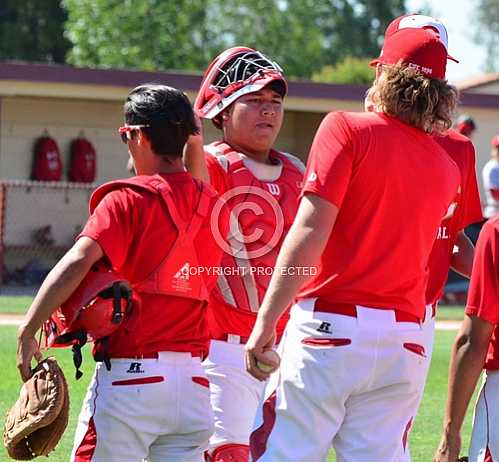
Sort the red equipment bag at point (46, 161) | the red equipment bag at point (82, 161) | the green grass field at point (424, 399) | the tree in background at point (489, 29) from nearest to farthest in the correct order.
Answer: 1. the green grass field at point (424, 399)
2. the red equipment bag at point (46, 161)
3. the red equipment bag at point (82, 161)
4. the tree in background at point (489, 29)

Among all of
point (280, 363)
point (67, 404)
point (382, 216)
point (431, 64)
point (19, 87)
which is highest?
point (431, 64)

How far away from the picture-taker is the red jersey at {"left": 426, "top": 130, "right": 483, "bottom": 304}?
581 centimetres

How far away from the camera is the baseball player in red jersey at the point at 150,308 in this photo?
4.52m

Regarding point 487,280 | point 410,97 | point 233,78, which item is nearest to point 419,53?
point 410,97

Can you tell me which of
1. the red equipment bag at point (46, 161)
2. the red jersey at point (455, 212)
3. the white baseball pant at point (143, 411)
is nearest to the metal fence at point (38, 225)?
the red equipment bag at point (46, 161)

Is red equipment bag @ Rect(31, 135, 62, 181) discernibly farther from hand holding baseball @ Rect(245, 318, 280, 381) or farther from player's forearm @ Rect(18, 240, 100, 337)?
hand holding baseball @ Rect(245, 318, 280, 381)

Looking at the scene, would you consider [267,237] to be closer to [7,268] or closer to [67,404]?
[67,404]

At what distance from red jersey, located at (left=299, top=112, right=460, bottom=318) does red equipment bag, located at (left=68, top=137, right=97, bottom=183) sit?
1761 centimetres

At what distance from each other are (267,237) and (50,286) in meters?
1.63

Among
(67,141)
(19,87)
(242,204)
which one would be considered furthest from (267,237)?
(67,141)

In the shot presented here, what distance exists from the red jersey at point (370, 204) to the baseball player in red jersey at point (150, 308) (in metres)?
0.57

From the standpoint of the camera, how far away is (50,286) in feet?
14.6

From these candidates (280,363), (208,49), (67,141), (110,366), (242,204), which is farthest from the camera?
(208,49)

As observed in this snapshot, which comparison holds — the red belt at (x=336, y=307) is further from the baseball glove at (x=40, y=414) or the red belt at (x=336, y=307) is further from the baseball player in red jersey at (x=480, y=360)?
the baseball glove at (x=40, y=414)
